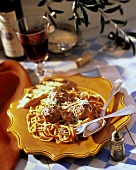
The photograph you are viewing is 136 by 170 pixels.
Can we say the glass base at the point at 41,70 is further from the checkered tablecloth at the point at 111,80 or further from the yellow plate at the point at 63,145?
the yellow plate at the point at 63,145

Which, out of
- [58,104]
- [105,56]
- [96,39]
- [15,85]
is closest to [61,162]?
[58,104]

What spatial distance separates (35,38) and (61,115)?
0.89ft

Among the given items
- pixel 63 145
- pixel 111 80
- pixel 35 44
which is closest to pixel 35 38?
pixel 35 44

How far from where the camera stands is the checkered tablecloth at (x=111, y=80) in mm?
866

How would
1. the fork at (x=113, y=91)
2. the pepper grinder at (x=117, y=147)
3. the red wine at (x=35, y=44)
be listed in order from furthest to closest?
the red wine at (x=35, y=44) → the fork at (x=113, y=91) → the pepper grinder at (x=117, y=147)

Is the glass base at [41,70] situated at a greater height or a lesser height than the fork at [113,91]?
lesser

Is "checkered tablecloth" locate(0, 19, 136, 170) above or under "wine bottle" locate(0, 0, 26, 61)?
under

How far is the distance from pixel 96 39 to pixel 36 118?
472 mm

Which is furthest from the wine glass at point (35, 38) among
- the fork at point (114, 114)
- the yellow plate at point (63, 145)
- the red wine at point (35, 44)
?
the fork at point (114, 114)

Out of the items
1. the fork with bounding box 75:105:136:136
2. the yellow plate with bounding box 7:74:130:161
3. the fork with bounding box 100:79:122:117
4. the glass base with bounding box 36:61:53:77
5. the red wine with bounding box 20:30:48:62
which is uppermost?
the red wine with bounding box 20:30:48:62

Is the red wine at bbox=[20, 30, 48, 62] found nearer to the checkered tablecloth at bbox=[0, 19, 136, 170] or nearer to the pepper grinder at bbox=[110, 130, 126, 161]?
the checkered tablecloth at bbox=[0, 19, 136, 170]

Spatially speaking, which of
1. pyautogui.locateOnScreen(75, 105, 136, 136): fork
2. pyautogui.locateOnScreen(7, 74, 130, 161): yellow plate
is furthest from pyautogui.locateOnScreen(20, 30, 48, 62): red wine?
pyautogui.locateOnScreen(75, 105, 136, 136): fork

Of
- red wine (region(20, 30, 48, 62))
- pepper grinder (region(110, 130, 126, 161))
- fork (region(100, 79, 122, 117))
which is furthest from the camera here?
red wine (region(20, 30, 48, 62))

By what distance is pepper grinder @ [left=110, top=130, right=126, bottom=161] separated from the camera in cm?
84
